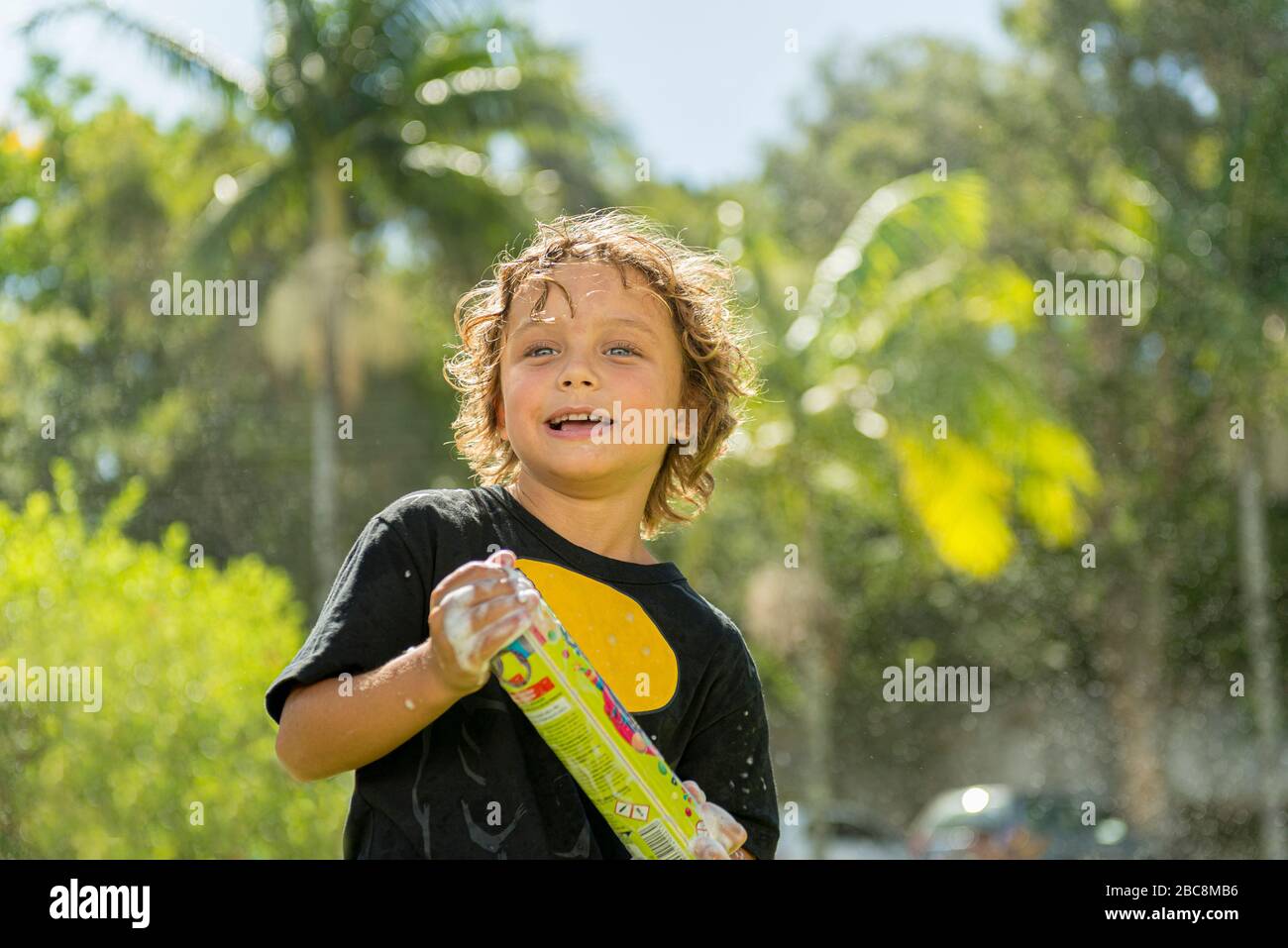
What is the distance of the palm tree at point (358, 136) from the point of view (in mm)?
13641

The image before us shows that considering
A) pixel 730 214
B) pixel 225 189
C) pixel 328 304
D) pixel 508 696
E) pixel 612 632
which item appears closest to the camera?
pixel 508 696

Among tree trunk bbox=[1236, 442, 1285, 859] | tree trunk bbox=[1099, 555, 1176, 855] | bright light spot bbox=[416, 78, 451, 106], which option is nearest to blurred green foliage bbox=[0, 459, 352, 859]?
bright light spot bbox=[416, 78, 451, 106]

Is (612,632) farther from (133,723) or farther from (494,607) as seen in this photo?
(133,723)

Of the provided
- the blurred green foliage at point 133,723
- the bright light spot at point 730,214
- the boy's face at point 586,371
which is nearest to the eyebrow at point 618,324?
the boy's face at point 586,371

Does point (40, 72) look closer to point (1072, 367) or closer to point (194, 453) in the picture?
point (194, 453)

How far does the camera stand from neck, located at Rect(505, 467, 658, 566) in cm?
175

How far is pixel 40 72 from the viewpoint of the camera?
46.8 ft

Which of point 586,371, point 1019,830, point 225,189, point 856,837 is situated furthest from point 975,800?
point 586,371

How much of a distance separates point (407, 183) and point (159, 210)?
4.33 metres

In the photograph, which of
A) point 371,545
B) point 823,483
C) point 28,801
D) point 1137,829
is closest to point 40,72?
point 823,483

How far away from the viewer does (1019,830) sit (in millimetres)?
13562

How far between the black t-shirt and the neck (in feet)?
0.12

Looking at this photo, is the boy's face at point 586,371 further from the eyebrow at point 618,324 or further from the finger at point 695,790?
the finger at point 695,790

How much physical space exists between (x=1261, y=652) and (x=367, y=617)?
45.6ft
